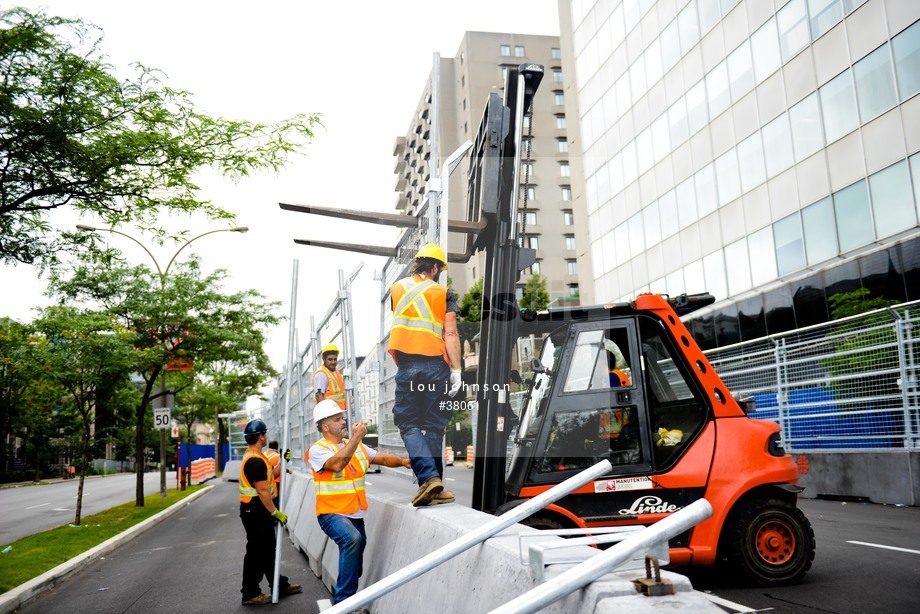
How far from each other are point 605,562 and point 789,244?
80.5 ft

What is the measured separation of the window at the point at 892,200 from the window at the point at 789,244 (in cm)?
311

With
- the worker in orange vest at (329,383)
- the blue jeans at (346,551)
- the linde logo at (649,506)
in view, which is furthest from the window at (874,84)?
the blue jeans at (346,551)

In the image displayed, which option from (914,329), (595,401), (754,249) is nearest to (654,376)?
(595,401)

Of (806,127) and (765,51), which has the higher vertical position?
(765,51)

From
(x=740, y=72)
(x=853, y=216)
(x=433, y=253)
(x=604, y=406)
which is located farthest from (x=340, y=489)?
(x=740, y=72)

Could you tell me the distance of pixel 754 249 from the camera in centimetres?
2622

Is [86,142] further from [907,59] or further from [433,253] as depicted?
[907,59]

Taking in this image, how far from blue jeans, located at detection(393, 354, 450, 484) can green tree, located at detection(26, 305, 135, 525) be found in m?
13.6

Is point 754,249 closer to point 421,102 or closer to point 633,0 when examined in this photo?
point 633,0

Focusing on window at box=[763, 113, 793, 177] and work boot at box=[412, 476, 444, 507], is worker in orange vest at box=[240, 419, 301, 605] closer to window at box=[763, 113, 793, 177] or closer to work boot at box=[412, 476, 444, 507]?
work boot at box=[412, 476, 444, 507]

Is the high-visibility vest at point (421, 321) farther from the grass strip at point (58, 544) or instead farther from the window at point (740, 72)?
the window at point (740, 72)

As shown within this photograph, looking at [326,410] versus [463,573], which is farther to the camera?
[326,410]

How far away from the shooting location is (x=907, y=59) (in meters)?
A: 19.5

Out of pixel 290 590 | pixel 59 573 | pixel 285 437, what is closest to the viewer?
pixel 290 590
